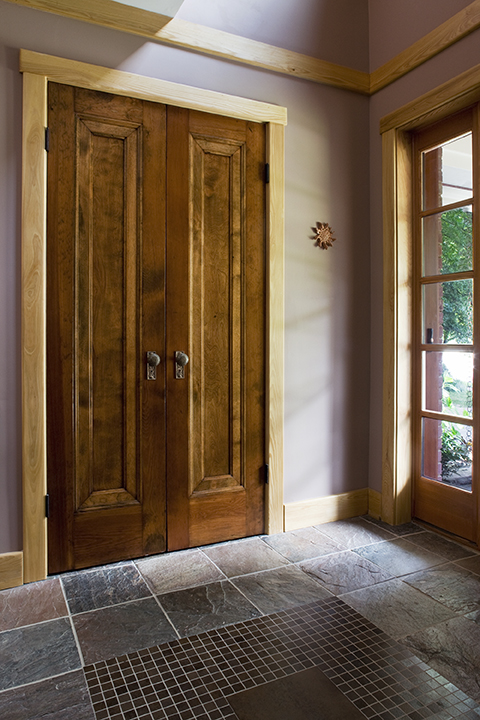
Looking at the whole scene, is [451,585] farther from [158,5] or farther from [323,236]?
[158,5]

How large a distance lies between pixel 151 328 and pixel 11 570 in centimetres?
127

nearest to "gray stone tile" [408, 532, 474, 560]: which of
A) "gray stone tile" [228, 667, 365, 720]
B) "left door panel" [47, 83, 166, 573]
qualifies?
"gray stone tile" [228, 667, 365, 720]

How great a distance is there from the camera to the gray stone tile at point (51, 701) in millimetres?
1499

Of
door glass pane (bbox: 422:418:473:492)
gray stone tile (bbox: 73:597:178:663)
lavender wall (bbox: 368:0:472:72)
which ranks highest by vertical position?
lavender wall (bbox: 368:0:472:72)

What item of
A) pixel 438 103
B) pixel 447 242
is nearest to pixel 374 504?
pixel 447 242

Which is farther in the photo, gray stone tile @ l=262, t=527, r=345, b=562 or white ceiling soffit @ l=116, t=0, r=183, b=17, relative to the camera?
gray stone tile @ l=262, t=527, r=345, b=562

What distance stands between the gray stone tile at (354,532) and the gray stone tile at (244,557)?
0.40 metres

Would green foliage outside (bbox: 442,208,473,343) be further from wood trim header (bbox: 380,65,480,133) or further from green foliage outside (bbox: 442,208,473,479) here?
wood trim header (bbox: 380,65,480,133)

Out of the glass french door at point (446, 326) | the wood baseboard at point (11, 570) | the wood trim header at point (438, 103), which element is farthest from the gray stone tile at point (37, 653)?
the wood trim header at point (438, 103)

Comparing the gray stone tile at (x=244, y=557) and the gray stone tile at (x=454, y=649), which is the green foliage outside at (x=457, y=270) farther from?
the gray stone tile at (x=244, y=557)

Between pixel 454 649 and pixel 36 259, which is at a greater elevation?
pixel 36 259

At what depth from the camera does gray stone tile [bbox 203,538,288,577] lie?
→ 245 centimetres

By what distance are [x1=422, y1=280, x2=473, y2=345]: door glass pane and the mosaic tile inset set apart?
1.53m

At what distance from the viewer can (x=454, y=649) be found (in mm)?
1808
